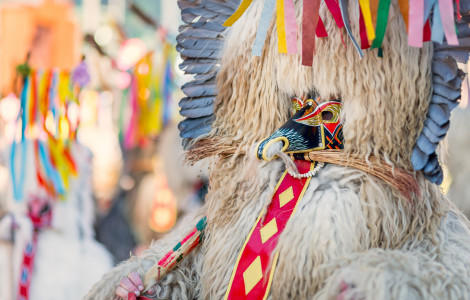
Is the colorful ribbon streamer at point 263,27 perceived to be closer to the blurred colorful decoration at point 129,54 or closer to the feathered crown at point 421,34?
the feathered crown at point 421,34

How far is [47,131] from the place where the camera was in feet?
8.54

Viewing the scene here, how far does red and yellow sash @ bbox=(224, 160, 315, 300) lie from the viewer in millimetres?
1153

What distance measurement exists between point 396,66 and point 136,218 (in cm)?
336

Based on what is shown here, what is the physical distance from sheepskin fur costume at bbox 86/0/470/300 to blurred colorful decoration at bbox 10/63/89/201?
1452 mm

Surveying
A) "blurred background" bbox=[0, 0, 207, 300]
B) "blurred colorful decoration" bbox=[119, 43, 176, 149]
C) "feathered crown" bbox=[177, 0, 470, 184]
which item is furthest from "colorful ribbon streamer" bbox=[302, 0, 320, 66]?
"blurred colorful decoration" bbox=[119, 43, 176, 149]

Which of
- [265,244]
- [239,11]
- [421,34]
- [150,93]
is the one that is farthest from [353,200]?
[150,93]

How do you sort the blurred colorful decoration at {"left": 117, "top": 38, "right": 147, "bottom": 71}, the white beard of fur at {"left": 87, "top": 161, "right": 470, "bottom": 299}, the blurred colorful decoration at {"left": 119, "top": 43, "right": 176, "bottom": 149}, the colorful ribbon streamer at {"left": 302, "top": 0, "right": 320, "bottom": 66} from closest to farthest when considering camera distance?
the white beard of fur at {"left": 87, "top": 161, "right": 470, "bottom": 299}
the colorful ribbon streamer at {"left": 302, "top": 0, "right": 320, "bottom": 66}
the blurred colorful decoration at {"left": 119, "top": 43, "right": 176, "bottom": 149}
the blurred colorful decoration at {"left": 117, "top": 38, "right": 147, "bottom": 71}

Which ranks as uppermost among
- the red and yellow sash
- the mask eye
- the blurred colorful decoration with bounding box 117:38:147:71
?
the blurred colorful decoration with bounding box 117:38:147:71

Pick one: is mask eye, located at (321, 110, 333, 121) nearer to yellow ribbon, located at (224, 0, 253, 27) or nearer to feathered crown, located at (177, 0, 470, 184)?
feathered crown, located at (177, 0, 470, 184)

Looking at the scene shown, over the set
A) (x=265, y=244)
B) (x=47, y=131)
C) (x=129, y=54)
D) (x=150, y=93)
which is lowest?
(x=265, y=244)

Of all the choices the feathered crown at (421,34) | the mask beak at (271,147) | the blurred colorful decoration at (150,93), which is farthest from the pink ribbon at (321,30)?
the blurred colorful decoration at (150,93)

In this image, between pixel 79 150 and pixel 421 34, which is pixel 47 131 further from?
pixel 421 34

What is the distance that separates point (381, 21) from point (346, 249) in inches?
16.4

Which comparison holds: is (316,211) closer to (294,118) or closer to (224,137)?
(294,118)
